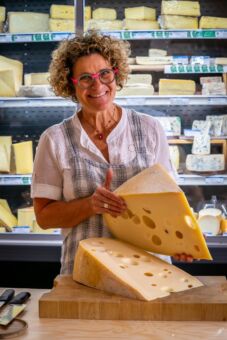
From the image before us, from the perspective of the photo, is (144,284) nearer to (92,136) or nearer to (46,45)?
(92,136)

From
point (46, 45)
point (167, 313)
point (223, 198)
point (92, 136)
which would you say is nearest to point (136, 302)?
point (167, 313)

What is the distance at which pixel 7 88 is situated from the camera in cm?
351

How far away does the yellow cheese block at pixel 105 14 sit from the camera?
3.41 meters

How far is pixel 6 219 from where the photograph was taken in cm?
350

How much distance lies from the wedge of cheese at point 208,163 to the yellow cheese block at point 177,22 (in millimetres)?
818

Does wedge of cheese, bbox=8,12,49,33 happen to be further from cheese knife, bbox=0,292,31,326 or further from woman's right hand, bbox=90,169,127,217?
cheese knife, bbox=0,292,31,326

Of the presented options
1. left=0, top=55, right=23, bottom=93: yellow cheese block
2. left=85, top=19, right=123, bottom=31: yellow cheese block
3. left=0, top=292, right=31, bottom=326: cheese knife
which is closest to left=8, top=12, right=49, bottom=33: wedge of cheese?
Answer: left=0, top=55, right=23, bottom=93: yellow cheese block

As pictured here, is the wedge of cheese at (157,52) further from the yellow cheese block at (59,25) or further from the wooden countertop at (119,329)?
the wooden countertop at (119,329)

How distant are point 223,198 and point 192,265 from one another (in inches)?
22.3

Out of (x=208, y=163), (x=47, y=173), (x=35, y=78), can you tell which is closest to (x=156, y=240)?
(x=47, y=173)

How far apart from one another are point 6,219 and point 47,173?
1678mm

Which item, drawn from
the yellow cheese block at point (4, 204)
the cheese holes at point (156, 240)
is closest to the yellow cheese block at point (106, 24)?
the yellow cheese block at point (4, 204)

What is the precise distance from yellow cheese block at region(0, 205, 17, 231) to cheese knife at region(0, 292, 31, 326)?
1.89 metres

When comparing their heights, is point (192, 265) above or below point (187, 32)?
below
